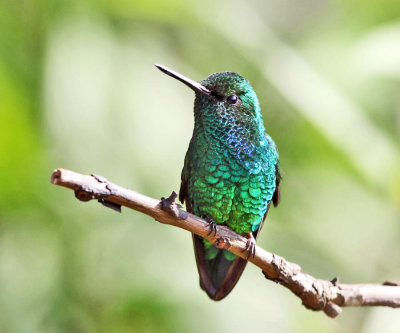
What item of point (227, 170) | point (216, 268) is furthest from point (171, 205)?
point (216, 268)

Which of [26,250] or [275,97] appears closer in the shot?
[26,250]

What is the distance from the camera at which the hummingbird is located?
1943 millimetres

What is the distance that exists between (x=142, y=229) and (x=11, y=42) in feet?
4.31

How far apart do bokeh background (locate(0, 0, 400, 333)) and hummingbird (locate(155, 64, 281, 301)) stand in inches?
37.0

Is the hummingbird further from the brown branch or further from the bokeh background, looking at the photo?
the bokeh background

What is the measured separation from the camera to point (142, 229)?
3617 mm

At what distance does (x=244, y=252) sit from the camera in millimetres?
1984

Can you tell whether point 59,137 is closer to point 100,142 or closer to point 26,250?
point 100,142

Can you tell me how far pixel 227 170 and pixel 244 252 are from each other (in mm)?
326

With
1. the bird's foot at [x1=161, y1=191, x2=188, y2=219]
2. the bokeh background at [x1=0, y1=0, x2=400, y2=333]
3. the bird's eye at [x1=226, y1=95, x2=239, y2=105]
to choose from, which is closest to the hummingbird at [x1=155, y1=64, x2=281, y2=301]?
the bird's eye at [x1=226, y1=95, x2=239, y2=105]

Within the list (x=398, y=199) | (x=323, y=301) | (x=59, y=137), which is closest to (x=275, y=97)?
(x=398, y=199)

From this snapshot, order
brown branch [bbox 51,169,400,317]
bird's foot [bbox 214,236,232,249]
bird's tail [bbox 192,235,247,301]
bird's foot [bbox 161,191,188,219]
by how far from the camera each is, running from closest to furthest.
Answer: brown branch [bbox 51,169,400,317]
bird's foot [bbox 161,191,188,219]
bird's foot [bbox 214,236,232,249]
bird's tail [bbox 192,235,247,301]

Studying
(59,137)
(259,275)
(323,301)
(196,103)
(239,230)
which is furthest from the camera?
(259,275)

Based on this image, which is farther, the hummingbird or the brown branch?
the hummingbird
